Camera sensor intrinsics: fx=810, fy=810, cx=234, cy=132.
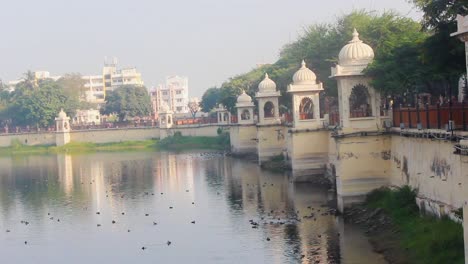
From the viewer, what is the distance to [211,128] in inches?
2936

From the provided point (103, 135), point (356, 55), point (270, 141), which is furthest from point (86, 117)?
point (356, 55)

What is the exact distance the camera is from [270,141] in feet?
153

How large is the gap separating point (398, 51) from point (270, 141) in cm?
2002

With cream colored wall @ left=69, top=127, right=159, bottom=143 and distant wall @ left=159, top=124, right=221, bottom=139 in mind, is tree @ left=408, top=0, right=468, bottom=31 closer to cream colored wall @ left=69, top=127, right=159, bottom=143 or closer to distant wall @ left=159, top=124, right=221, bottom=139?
distant wall @ left=159, top=124, right=221, bottom=139

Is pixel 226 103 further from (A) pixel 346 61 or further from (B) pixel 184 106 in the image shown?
(B) pixel 184 106

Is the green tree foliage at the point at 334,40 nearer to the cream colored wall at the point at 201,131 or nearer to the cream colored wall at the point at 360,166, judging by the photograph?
the cream colored wall at the point at 360,166

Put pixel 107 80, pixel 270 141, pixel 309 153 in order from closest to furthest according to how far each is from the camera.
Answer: pixel 309 153 < pixel 270 141 < pixel 107 80

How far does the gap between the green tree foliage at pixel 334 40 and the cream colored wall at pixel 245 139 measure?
9.26 ft

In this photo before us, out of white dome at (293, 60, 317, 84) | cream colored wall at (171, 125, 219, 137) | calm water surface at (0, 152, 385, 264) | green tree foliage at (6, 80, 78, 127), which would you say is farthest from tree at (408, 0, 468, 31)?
green tree foliage at (6, 80, 78, 127)

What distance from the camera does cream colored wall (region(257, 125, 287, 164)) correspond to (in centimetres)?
4650

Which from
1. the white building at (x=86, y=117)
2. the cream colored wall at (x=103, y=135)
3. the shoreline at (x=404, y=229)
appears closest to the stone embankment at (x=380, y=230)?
the shoreline at (x=404, y=229)

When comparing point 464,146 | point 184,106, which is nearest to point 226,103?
point 464,146

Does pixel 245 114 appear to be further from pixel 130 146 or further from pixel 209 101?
pixel 209 101

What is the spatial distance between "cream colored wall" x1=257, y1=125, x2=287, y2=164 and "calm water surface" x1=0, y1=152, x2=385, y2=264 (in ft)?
3.76
